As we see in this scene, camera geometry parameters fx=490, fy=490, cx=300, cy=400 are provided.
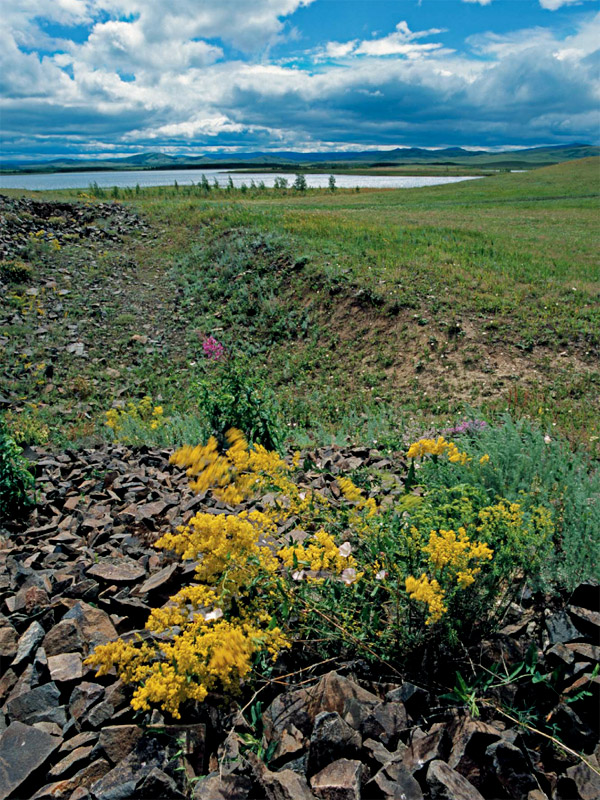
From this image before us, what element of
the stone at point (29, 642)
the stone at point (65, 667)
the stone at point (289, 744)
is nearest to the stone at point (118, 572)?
the stone at point (29, 642)

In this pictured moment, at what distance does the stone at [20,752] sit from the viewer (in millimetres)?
2383

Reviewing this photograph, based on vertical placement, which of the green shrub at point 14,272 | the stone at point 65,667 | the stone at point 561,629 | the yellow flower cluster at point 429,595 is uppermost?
the green shrub at point 14,272

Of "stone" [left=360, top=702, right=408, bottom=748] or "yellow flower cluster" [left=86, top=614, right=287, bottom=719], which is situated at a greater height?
"yellow flower cluster" [left=86, top=614, right=287, bottom=719]

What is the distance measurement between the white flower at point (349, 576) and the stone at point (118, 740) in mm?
1381

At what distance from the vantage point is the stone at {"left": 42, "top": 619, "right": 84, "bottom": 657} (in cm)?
311

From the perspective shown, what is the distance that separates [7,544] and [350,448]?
3.90 meters

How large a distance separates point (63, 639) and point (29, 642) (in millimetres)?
266

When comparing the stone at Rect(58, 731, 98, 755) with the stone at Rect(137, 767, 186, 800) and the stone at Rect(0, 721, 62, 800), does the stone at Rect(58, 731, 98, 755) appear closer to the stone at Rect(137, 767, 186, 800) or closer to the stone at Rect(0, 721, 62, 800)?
the stone at Rect(0, 721, 62, 800)

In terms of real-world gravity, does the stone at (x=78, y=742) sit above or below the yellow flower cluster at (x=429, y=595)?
below

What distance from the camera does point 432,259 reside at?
1563cm

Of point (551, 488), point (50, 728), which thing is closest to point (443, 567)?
point (551, 488)

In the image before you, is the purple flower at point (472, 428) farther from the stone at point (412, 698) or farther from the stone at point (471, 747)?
the stone at point (471, 747)

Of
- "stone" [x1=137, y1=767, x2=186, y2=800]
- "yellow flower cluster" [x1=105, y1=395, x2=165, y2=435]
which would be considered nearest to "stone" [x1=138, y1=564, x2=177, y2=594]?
"stone" [x1=137, y1=767, x2=186, y2=800]

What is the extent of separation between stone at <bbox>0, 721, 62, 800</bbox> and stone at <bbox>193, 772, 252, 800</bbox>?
0.88 metres
